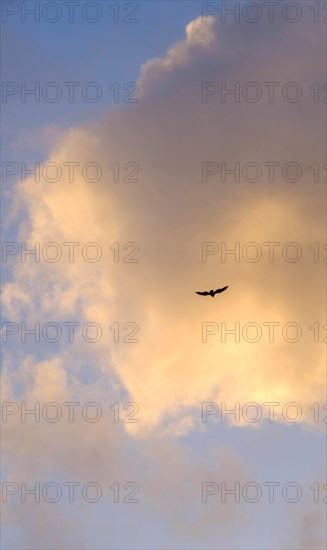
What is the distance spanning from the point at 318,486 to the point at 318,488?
2.04 feet

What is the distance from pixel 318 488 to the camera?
3300 inches

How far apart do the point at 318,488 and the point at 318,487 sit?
1.02 feet

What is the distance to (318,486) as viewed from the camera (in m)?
84.3

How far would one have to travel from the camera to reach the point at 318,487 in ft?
276

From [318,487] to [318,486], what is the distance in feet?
1.02
